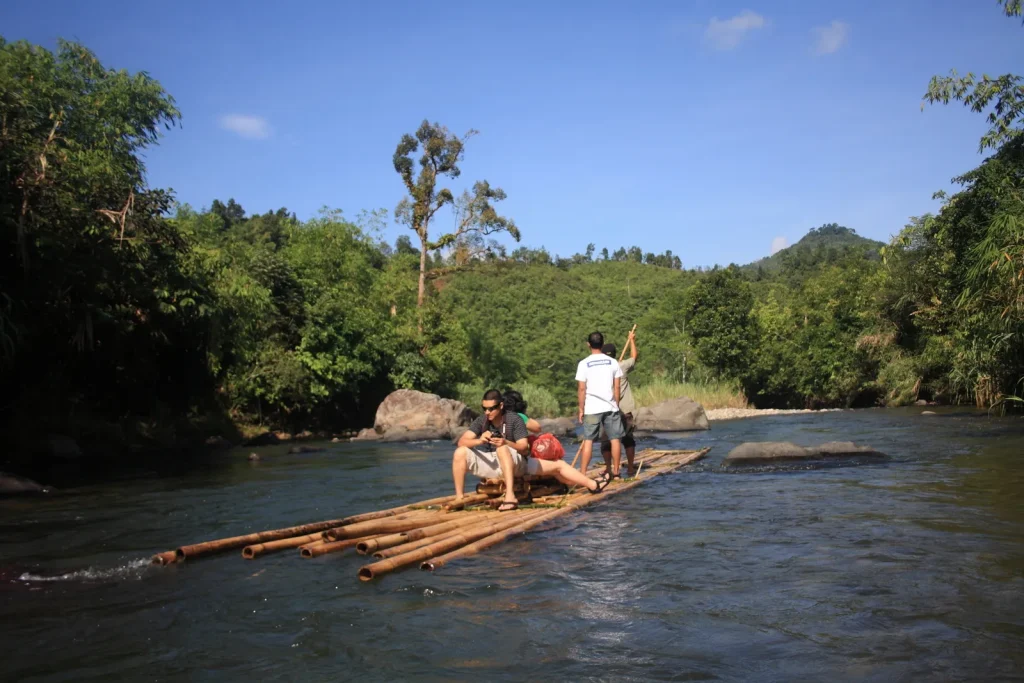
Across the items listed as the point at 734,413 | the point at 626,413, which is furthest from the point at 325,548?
the point at 734,413

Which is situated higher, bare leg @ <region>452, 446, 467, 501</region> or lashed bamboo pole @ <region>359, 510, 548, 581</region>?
bare leg @ <region>452, 446, 467, 501</region>

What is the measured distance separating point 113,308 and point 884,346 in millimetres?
28029

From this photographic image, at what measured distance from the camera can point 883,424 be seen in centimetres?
2062

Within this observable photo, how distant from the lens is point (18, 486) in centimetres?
1156

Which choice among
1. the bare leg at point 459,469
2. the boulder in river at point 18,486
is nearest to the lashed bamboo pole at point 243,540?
the bare leg at point 459,469

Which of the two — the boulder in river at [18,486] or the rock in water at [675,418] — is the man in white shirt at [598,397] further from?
the rock in water at [675,418]

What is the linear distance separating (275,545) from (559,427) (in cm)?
1716

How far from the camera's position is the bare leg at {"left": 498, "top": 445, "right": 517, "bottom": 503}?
7883mm

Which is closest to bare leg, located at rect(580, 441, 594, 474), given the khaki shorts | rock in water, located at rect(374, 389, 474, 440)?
the khaki shorts

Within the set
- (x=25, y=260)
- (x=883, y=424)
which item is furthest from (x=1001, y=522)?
(x=883, y=424)

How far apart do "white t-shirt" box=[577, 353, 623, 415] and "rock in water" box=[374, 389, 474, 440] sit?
50.2 feet

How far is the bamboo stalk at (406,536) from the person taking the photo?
6172 mm

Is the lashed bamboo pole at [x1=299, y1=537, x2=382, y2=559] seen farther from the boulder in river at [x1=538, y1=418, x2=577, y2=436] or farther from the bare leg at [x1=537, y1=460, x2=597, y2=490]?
Result: the boulder in river at [x1=538, y1=418, x2=577, y2=436]

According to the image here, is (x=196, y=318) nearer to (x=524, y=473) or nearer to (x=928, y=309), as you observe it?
(x=524, y=473)
